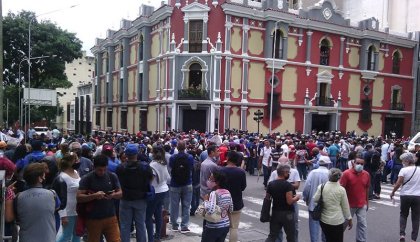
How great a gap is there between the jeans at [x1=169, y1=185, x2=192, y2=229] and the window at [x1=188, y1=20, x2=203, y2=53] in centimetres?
2202

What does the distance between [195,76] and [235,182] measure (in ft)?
78.7

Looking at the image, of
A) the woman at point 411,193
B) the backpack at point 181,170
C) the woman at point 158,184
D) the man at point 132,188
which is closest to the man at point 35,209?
the man at point 132,188

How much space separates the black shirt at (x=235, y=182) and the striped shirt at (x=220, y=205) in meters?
0.86

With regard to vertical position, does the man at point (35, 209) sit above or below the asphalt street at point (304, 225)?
above

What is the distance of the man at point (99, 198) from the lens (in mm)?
5506

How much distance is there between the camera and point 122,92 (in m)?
40.2

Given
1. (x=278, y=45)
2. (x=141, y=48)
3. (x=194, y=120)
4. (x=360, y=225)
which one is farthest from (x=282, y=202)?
(x=141, y=48)

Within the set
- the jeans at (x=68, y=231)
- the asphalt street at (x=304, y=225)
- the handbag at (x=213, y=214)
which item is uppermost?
the handbag at (x=213, y=214)

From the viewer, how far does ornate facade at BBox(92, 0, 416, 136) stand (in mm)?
29078

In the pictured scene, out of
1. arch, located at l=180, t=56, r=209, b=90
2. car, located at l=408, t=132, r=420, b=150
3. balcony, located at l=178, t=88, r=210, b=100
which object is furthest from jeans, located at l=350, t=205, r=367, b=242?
arch, located at l=180, t=56, r=209, b=90

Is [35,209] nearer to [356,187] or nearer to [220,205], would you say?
[220,205]

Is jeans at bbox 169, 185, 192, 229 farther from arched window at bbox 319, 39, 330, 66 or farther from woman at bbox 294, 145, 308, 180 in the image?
arched window at bbox 319, 39, 330, 66

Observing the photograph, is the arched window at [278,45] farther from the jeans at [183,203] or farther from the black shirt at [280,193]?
the black shirt at [280,193]

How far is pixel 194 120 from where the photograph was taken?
2952 cm
